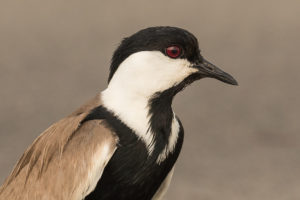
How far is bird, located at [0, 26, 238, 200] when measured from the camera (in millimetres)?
5848

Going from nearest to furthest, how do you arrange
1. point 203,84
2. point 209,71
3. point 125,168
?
point 125,168 → point 209,71 → point 203,84

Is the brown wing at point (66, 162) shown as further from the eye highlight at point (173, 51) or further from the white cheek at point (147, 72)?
the eye highlight at point (173, 51)

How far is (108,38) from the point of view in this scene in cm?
1477

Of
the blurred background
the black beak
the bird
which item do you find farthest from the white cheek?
the blurred background

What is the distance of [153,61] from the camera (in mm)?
5891

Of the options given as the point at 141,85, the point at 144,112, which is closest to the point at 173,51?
the point at 141,85

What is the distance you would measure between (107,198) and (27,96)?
7122 millimetres

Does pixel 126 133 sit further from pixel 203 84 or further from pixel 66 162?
pixel 203 84

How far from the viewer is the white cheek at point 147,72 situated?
19.3 ft

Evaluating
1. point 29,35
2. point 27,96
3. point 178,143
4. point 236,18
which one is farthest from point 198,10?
point 178,143

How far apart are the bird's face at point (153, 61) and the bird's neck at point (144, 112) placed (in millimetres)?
46

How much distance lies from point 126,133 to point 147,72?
0.47 meters

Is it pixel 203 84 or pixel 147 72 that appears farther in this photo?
pixel 203 84

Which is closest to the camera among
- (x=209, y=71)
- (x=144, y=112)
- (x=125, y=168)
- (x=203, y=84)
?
(x=125, y=168)
